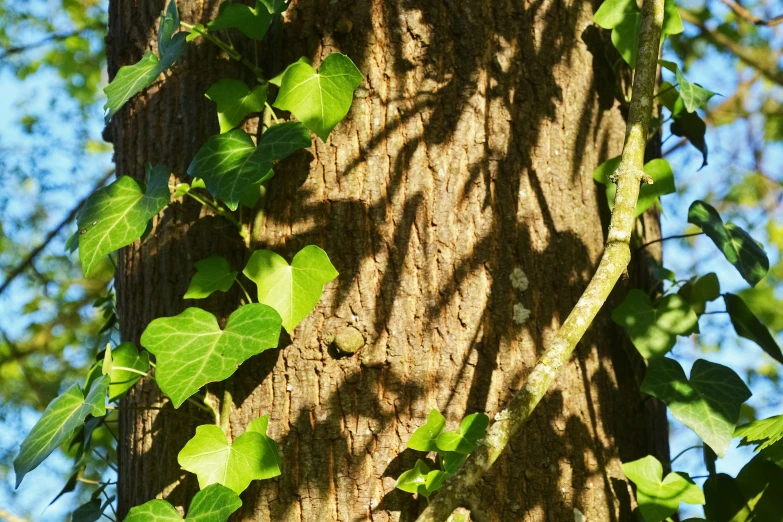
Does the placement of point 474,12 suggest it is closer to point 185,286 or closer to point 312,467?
point 185,286

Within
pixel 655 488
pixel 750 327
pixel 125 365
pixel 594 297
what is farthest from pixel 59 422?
pixel 750 327

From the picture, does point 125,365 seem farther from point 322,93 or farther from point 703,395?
point 703,395

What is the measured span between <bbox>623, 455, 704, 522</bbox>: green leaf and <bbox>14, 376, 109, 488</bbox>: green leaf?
1001 millimetres

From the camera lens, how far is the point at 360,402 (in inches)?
52.5

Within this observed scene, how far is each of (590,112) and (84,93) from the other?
472cm

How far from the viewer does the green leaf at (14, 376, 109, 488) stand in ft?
4.25

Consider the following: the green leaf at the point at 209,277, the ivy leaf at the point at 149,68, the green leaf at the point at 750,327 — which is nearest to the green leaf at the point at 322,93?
the ivy leaf at the point at 149,68

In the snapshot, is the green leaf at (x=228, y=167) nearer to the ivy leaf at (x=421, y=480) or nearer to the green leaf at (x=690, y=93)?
the ivy leaf at (x=421, y=480)

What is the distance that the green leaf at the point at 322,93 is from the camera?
134 centimetres

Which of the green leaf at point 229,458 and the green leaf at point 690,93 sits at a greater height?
the green leaf at point 690,93

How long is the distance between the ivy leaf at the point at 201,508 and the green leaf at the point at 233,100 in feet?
2.24

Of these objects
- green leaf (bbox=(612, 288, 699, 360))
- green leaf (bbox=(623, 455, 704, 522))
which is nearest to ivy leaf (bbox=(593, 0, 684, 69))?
green leaf (bbox=(612, 288, 699, 360))

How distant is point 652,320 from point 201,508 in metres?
0.96

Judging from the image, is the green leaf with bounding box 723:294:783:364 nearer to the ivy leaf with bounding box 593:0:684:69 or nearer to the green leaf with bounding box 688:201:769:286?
the green leaf with bounding box 688:201:769:286
